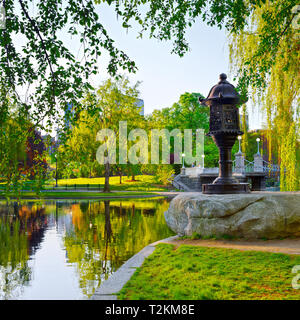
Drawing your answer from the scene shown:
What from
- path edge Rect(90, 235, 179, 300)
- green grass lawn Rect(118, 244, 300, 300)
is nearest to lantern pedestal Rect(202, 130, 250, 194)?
green grass lawn Rect(118, 244, 300, 300)

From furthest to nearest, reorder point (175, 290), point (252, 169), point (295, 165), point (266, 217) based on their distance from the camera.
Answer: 1. point (252, 169)
2. point (295, 165)
3. point (266, 217)
4. point (175, 290)

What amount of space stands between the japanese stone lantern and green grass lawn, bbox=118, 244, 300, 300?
10.0 feet

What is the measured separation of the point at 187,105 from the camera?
5219 centimetres

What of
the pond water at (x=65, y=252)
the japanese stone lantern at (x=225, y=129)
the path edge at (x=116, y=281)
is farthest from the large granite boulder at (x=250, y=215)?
the path edge at (x=116, y=281)

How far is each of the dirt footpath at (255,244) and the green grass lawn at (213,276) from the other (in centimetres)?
57

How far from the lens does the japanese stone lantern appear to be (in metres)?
10.2

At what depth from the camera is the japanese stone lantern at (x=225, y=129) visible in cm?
1021

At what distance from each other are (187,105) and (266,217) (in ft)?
147

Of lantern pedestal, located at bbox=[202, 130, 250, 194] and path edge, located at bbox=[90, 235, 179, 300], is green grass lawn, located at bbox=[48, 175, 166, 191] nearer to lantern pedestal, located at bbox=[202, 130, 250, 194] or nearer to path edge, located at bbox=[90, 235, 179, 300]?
lantern pedestal, located at bbox=[202, 130, 250, 194]

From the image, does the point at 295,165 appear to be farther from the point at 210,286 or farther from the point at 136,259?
the point at 210,286

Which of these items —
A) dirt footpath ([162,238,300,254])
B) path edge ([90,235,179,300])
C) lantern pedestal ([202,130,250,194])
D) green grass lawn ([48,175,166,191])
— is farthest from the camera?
green grass lawn ([48,175,166,191])

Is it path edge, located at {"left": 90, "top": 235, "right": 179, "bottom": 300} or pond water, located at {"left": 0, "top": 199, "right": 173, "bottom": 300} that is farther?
pond water, located at {"left": 0, "top": 199, "right": 173, "bottom": 300}
